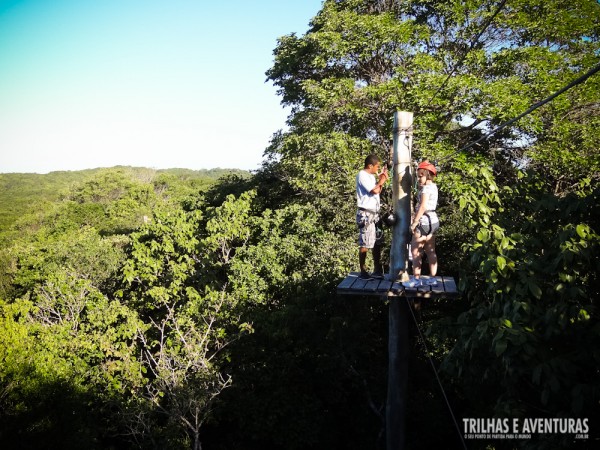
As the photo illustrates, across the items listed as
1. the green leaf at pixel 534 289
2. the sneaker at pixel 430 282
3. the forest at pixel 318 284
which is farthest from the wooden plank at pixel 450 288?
the forest at pixel 318 284

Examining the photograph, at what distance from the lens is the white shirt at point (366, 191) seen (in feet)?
16.1

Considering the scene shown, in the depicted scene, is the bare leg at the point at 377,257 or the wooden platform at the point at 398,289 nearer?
the wooden platform at the point at 398,289

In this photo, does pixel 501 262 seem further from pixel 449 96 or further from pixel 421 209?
pixel 449 96

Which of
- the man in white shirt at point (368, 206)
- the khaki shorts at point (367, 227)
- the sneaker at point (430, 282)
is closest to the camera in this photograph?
the sneaker at point (430, 282)

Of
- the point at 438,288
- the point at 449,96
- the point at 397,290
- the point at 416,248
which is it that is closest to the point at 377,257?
the point at 416,248

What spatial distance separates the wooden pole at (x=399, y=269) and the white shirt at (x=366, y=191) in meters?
0.48

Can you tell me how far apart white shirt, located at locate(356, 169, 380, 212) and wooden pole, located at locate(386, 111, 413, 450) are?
48cm

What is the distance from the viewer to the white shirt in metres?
4.92

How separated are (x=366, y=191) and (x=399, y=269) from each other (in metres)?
1.08

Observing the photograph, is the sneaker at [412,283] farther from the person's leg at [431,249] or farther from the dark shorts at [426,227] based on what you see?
the dark shorts at [426,227]

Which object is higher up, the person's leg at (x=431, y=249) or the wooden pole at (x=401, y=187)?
the wooden pole at (x=401, y=187)

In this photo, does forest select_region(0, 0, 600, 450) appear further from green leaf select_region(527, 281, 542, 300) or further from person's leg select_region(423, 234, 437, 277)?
green leaf select_region(527, 281, 542, 300)

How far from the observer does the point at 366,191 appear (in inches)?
195

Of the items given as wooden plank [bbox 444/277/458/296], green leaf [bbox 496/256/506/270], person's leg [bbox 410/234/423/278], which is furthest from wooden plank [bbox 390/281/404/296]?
green leaf [bbox 496/256/506/270]
